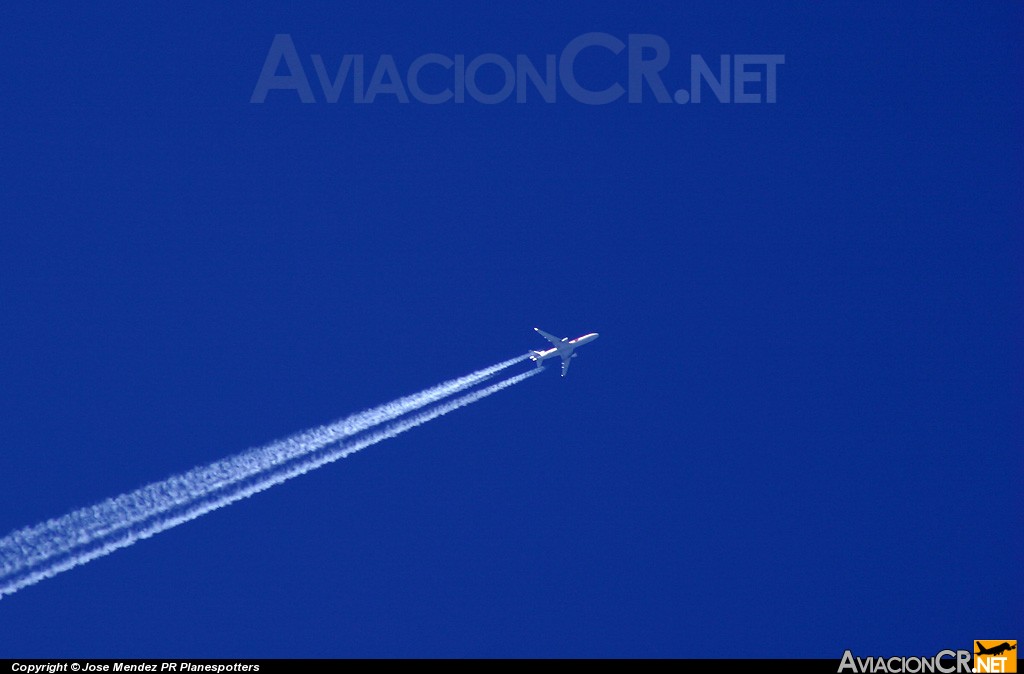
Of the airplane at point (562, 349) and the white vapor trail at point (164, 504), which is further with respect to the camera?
the airplane at point (562, 349)

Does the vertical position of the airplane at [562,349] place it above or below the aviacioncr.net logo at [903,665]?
above

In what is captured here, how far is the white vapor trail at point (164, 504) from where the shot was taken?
277ft

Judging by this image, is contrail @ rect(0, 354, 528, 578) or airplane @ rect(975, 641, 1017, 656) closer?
contrail @ rect(0, 354, 528, 578)

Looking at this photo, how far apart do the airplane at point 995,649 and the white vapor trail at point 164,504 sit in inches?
1236

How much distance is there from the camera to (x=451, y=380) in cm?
10681

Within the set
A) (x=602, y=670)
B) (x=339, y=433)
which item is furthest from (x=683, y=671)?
(x=339, y=433)

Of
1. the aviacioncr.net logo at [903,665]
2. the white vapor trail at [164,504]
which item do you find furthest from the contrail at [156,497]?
the aviacioncr.net logo at [903,665]

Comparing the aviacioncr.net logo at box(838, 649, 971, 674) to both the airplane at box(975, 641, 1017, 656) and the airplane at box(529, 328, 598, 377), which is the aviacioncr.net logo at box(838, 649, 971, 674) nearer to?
the airplane at box(975, 641, 1017, 656)

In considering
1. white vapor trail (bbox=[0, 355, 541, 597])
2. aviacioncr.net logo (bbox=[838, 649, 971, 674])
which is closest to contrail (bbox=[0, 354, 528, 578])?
white vapor trail (bbox=[0, 355, 541, 597])

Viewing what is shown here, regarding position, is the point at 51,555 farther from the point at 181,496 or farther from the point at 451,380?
the point at 451,380

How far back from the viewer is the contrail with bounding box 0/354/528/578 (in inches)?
Result: 3354

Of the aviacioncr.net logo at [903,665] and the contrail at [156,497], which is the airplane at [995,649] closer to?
the aviacioncr.net logo at [903,665]

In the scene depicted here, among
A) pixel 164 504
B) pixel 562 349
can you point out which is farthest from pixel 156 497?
pixel 562 349

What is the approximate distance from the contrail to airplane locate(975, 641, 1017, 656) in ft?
108
